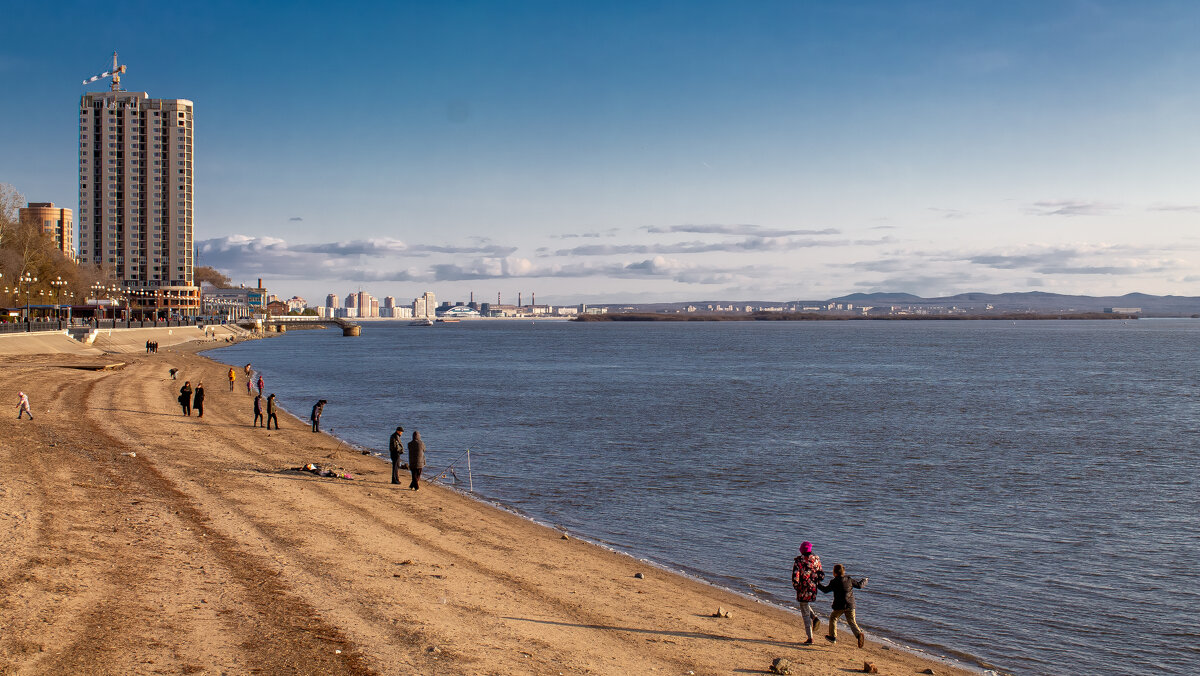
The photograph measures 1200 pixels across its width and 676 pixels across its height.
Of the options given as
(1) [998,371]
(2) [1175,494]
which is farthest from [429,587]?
(1) [998,371]

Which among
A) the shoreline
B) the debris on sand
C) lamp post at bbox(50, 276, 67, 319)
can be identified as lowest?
the shoreline

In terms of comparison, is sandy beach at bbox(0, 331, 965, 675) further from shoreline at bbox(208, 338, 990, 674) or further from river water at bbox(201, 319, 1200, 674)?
river water at bbox(201, 319, 1200, 674)

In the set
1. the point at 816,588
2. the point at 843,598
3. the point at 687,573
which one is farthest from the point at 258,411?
the point at 843,598

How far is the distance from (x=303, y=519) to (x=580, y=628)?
9420 mm

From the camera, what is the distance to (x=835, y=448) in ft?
127

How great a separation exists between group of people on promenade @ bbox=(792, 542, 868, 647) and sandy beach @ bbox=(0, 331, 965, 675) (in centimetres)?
40

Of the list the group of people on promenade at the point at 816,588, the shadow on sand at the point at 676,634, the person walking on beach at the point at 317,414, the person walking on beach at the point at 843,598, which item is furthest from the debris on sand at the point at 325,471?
the person walking on beach at the point at 843,598

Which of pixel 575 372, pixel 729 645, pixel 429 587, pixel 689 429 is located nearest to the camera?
pixel 729 645

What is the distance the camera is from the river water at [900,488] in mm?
17141

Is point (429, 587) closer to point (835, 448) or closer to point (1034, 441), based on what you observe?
point (835, 448)

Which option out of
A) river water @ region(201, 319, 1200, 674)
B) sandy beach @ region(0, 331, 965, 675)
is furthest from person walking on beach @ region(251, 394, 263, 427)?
sandy beach @ region(0, 331, 965, 675)

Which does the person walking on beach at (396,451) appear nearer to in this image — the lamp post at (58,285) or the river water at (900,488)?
the river water at (900,488)

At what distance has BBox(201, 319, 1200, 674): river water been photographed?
56.2ft

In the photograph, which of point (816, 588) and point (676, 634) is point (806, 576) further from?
point (676, 634)
